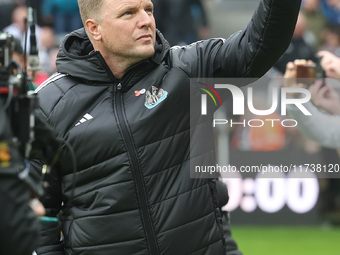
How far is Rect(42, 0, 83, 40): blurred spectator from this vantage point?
1185 centimetres

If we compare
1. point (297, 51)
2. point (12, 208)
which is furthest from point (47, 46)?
point (12, 208)

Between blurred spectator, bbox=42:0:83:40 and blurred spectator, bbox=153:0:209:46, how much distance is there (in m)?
1.28

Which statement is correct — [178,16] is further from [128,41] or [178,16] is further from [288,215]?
[128,41]

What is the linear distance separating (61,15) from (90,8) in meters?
7.68

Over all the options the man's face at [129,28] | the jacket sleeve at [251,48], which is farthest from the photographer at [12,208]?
the jacket sleeve at [251,48]

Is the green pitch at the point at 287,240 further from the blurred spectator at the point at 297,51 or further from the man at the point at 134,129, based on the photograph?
the man at the point at 134,129

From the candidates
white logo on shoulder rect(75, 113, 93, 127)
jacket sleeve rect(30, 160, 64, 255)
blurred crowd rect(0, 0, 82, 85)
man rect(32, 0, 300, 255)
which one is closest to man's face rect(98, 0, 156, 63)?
man rect(32, 0, 300, 255)

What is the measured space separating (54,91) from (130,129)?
0.50 m

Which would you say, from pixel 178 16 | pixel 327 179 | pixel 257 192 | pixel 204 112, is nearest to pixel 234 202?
pixel 257 192

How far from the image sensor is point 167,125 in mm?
4246

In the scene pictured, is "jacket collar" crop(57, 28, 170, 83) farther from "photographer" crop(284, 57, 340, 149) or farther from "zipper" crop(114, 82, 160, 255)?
"photographer" crop(284, 57, 340, 149)

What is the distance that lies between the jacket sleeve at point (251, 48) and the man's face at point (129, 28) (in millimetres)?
221

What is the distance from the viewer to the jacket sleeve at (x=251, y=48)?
3.97 metres

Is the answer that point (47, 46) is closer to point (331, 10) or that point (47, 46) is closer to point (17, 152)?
point (331, 10)
